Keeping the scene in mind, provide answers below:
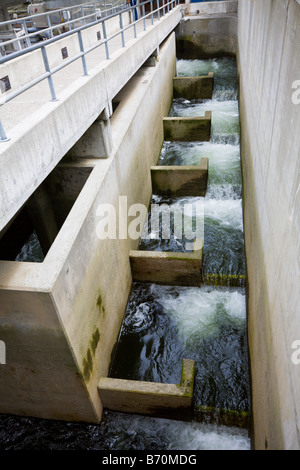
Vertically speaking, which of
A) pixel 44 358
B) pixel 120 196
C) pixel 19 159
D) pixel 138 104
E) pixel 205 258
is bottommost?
pixel 205 258

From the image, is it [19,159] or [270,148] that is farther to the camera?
[270,148]

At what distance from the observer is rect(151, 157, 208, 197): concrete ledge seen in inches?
368

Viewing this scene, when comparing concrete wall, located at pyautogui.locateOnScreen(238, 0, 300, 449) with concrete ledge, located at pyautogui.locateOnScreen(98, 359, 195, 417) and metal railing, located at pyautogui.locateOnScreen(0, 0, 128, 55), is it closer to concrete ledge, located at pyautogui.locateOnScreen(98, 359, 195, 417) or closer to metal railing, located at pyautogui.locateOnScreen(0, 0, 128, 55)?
concrete ledge, located at pyautogui.locateOnScreen(98, 359, 195, 417)

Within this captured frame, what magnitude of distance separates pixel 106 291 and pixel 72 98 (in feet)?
10.2

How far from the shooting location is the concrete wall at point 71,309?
3.89 meters

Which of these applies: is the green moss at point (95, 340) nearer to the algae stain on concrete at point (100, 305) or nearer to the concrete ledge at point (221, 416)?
the algae stain on concrete at point (100, 305)

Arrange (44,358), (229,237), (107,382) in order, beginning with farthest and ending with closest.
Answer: (229,237), (107,382), (44,358)

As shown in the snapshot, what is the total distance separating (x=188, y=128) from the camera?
39.9 feet

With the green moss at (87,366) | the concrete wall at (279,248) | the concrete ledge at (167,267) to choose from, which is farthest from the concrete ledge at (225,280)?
the green moss at (87,366)

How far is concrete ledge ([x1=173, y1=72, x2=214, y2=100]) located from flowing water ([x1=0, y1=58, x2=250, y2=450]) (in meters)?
7.35

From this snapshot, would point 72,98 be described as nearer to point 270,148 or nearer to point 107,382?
point 270,148

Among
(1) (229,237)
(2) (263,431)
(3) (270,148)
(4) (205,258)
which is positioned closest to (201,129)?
(1) (229,237)

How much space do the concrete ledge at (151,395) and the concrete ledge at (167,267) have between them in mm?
2160

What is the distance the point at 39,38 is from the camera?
56.8ft
